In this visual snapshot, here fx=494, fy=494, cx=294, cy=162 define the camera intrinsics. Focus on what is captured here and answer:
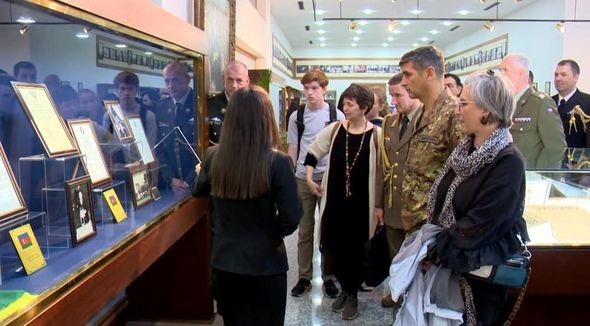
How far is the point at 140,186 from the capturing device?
2318mm

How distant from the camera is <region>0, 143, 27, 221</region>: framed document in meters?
1.36

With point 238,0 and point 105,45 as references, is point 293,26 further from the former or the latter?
point 105,45

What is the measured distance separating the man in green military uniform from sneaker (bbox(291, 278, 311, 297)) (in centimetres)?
172

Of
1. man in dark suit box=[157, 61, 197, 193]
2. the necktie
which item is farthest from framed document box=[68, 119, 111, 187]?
the necktie

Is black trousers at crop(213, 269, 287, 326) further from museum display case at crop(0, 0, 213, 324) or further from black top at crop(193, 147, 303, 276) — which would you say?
museum display case at crop(0, 0, 213, 324)

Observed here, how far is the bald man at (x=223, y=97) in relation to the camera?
9.69ft

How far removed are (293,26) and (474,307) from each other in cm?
1393

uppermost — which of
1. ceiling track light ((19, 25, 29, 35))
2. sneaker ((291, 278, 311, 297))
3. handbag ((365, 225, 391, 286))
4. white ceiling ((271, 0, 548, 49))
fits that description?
white ceiling ((271, 0, 548, 49))

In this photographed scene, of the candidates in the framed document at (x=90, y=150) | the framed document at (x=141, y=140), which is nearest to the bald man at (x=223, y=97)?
the framed document at (x=141, y=140)

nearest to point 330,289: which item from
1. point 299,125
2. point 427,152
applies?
point 299,125

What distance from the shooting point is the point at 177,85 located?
9.24 feet

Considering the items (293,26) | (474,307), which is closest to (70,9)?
(474,307)

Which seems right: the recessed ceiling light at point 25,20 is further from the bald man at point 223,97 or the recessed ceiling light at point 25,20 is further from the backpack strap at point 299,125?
the backpack strap at point 299,125

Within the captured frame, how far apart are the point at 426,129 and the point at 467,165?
593 millimetres
